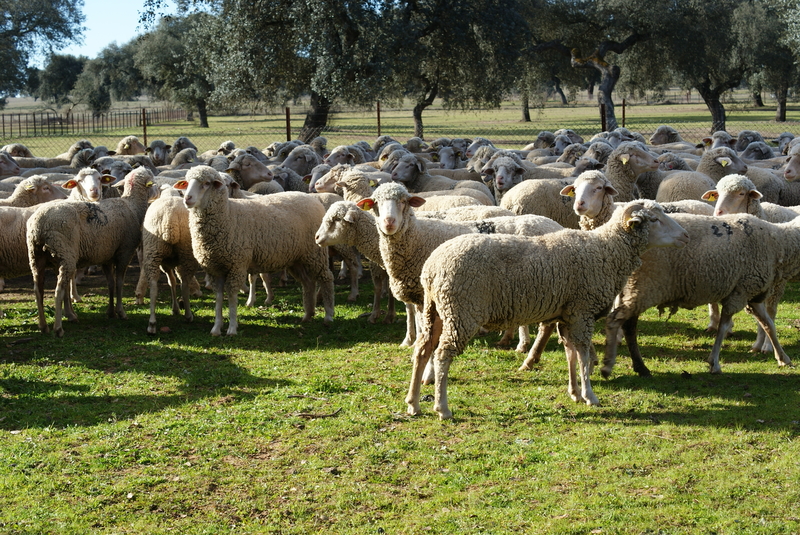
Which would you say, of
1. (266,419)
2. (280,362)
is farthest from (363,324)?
(266,419)

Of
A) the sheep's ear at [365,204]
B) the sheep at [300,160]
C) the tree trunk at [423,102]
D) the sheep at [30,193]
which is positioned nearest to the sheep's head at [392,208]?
the sheep's ear at [365,204]

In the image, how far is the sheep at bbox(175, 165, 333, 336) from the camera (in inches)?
388

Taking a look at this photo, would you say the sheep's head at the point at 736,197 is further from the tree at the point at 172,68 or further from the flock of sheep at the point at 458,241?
the tree at the point at 172,68

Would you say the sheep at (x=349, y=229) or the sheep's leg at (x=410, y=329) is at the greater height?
the sheep at (x=349, y=229)

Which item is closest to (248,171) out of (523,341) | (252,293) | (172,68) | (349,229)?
(252,293)

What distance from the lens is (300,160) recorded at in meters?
16.9

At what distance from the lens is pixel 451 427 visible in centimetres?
668

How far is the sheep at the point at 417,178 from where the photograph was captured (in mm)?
13198

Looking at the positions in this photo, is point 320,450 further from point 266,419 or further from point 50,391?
point 50,391

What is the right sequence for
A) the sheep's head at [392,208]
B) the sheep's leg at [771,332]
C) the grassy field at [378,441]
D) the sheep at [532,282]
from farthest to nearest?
the sheep's leg at [771,332] < the sheep's head at [392,208] < the sheep at [532,282] < the grassy field at [378,441]

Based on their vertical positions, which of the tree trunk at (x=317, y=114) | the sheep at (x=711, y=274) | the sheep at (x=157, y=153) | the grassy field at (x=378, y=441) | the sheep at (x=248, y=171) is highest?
the tree trunk at (x=317, y=114)

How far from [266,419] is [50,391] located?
7.90 ft

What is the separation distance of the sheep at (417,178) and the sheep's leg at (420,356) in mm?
6078

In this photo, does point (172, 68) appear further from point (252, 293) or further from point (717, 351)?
point (717, 351)
